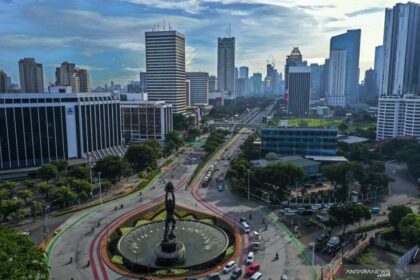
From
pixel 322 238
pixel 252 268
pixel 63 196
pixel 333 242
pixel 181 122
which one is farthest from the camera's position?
pixel 181 122

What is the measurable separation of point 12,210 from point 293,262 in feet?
148

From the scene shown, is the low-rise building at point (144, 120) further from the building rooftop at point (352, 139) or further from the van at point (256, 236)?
the van at point (256, 236)

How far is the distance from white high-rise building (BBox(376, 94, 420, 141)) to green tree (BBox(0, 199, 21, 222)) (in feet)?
421

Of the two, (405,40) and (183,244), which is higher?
(405,40)

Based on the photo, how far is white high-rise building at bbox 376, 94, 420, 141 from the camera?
398 feet

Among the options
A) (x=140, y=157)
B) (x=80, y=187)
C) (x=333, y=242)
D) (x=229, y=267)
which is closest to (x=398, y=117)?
(x=333, y=242)

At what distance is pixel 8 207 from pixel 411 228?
60.4m

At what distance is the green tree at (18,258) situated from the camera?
27.8m

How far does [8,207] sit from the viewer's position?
52938mm

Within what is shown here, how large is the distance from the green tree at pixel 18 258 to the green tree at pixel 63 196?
25.4 meters

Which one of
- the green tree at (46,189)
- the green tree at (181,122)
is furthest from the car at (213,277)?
the green tree at (181,122)

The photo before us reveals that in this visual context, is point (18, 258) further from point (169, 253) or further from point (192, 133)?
point (192, 133)

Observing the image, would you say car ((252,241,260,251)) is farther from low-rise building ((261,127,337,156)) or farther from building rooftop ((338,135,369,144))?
building rooftop ((338,135,369,144))

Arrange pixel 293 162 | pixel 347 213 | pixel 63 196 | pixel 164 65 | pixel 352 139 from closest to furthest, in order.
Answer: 1. pixel 347 213
2. pixel 63 196
3. pixel 293 162
4. pixel 352 139
5. pixel 164 65
